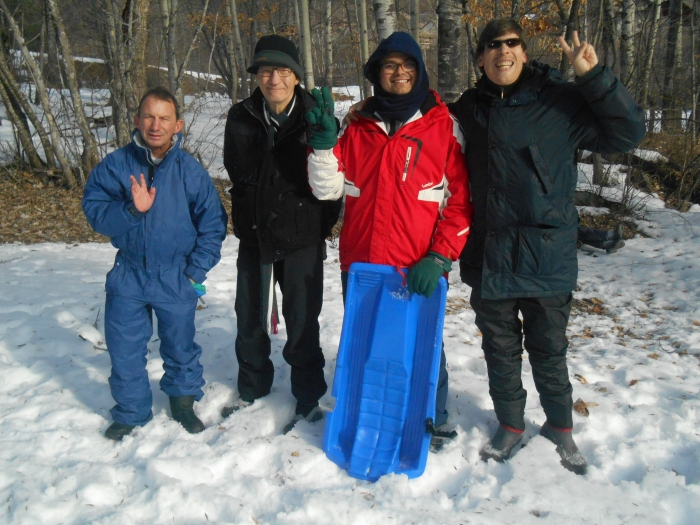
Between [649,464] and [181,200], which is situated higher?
[181,200]

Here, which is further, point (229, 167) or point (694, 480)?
point (229, 167)

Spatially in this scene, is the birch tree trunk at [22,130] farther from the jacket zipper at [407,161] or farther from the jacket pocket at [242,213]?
the jacket zipper at [407,161]

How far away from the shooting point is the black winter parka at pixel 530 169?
2.40 metres

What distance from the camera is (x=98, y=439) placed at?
2871mm

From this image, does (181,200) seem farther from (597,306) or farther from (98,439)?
(597,306)

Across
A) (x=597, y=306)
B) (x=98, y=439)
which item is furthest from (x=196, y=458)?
(x=597, y=306)

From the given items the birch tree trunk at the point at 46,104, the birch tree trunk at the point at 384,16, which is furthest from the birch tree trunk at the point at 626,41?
the birch tree trunk at the point at 46,104

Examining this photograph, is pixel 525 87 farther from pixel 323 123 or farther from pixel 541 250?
pixel 323 123

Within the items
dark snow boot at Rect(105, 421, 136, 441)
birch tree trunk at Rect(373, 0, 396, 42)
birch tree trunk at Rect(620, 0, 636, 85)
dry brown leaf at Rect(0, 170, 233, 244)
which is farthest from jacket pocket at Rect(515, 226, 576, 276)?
birch tree trunk at Rect(620, 0, 636, 85)

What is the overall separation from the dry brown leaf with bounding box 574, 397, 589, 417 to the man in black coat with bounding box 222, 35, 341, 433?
1.57 meters

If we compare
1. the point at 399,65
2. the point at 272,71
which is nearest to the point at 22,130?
the point at 272,71

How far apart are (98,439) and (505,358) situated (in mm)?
2230

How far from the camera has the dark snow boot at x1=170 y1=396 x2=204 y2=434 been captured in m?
2.99

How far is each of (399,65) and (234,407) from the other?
218cm
